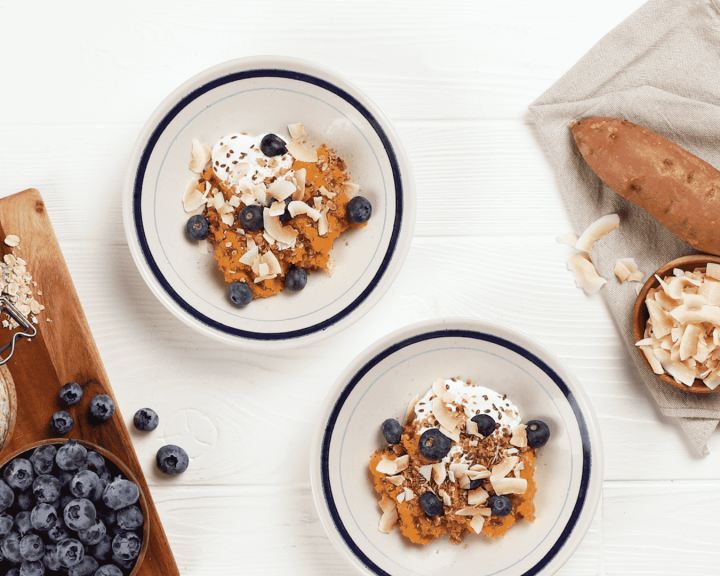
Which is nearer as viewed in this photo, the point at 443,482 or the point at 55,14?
the point at 443,482

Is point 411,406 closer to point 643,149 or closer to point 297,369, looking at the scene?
point 297,369

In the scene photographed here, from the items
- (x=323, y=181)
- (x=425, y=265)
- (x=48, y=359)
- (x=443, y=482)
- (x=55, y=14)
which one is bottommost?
(x=443, y=482)

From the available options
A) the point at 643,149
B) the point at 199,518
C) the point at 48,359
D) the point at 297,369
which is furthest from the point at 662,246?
the point at 48,359

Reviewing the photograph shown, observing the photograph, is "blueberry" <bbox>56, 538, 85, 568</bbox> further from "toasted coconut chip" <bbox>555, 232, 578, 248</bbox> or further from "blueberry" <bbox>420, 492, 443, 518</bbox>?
"toasted coconut chip" <bbox>555, 232, 578, 248</bbox>

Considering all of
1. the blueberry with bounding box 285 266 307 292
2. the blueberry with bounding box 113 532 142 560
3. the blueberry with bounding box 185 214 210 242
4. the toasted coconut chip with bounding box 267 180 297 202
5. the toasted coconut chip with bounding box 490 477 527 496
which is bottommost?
the blueberry with bounding box 113 532 142 560

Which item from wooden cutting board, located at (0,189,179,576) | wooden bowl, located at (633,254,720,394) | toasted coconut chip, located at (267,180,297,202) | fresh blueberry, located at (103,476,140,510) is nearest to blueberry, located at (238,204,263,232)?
toasted coconut chip, located at (267,180,297,202)

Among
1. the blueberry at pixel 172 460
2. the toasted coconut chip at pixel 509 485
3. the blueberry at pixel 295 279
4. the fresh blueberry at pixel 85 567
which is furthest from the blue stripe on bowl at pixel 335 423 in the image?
the fresh blueberry at pixel 85 567

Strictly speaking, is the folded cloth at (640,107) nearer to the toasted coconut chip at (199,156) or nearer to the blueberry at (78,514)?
the toasted coconut chip at (199,156)
